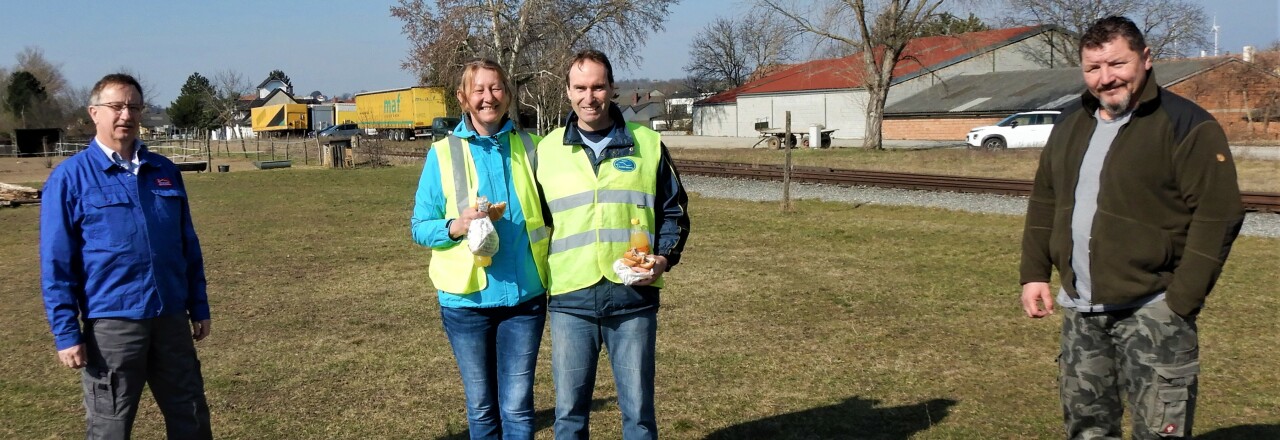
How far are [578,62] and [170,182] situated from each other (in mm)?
1752

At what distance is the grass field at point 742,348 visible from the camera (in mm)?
5207

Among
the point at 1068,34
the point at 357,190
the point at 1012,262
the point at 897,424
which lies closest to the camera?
the point at 897,424

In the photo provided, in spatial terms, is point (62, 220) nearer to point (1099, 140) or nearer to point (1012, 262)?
point (1099, 140)

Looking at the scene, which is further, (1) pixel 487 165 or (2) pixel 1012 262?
(2) pixel 1012 262

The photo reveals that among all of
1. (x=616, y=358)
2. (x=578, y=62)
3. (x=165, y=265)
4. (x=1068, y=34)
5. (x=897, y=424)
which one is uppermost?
(x=1068, y=34)

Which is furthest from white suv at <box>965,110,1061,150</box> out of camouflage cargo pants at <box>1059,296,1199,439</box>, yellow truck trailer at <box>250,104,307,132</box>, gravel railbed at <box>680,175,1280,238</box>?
yellow truck trailer at <box>250,104,307,132</box>

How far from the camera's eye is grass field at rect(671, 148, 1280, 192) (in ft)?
59.0

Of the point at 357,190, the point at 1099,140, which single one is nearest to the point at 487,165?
the point at 1099,140

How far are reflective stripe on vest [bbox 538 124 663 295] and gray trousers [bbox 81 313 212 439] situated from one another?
156 centimetres

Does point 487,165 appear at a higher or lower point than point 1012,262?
higher

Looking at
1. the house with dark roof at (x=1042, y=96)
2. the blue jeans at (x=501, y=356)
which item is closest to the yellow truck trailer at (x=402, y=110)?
the house with dark roof at (x=1042, y=96)

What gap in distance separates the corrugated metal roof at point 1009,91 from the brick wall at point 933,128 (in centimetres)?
39

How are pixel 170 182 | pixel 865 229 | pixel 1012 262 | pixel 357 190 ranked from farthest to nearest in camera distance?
pixel 357 190 < pixel 865 229 < pixel 1012 262 < pixel 170 182

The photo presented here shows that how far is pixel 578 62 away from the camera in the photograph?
11.4 ft
